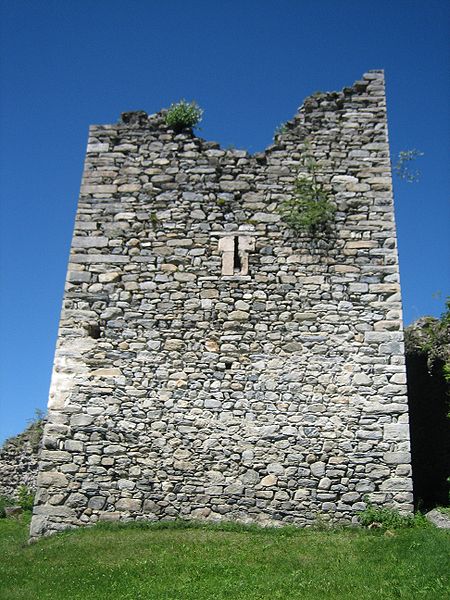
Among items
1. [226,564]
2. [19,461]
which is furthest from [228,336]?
[19,461]

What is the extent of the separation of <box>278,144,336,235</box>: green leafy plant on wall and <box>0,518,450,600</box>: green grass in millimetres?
4880

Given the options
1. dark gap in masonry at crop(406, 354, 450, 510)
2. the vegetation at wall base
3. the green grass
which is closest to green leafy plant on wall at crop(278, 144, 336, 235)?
the vegetation at wall base

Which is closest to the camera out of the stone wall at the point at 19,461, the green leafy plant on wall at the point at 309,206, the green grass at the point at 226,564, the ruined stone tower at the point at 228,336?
the green grass at the point at 226,564

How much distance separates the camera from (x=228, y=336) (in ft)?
29.7

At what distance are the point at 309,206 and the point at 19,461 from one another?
9.44 meters

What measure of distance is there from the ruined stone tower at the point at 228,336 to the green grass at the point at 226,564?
535 mm

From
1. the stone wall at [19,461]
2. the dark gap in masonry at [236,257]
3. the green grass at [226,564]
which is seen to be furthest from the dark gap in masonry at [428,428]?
the stone wall at [19,461]

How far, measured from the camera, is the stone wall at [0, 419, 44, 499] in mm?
13477

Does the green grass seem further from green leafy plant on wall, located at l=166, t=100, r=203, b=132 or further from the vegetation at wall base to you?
green leafy plant on wall, located at l=166, t=100, r=203, b=132

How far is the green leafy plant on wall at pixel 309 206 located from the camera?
964cm

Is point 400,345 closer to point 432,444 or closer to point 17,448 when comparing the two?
point 432,444

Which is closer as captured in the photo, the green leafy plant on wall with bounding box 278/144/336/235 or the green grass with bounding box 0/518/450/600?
the green grass with bounding box 0/518/450/600

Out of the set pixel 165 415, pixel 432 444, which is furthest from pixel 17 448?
pixel 432 444

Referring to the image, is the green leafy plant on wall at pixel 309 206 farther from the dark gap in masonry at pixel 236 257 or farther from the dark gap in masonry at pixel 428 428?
the dark gap in masonry at pixel 428 428
